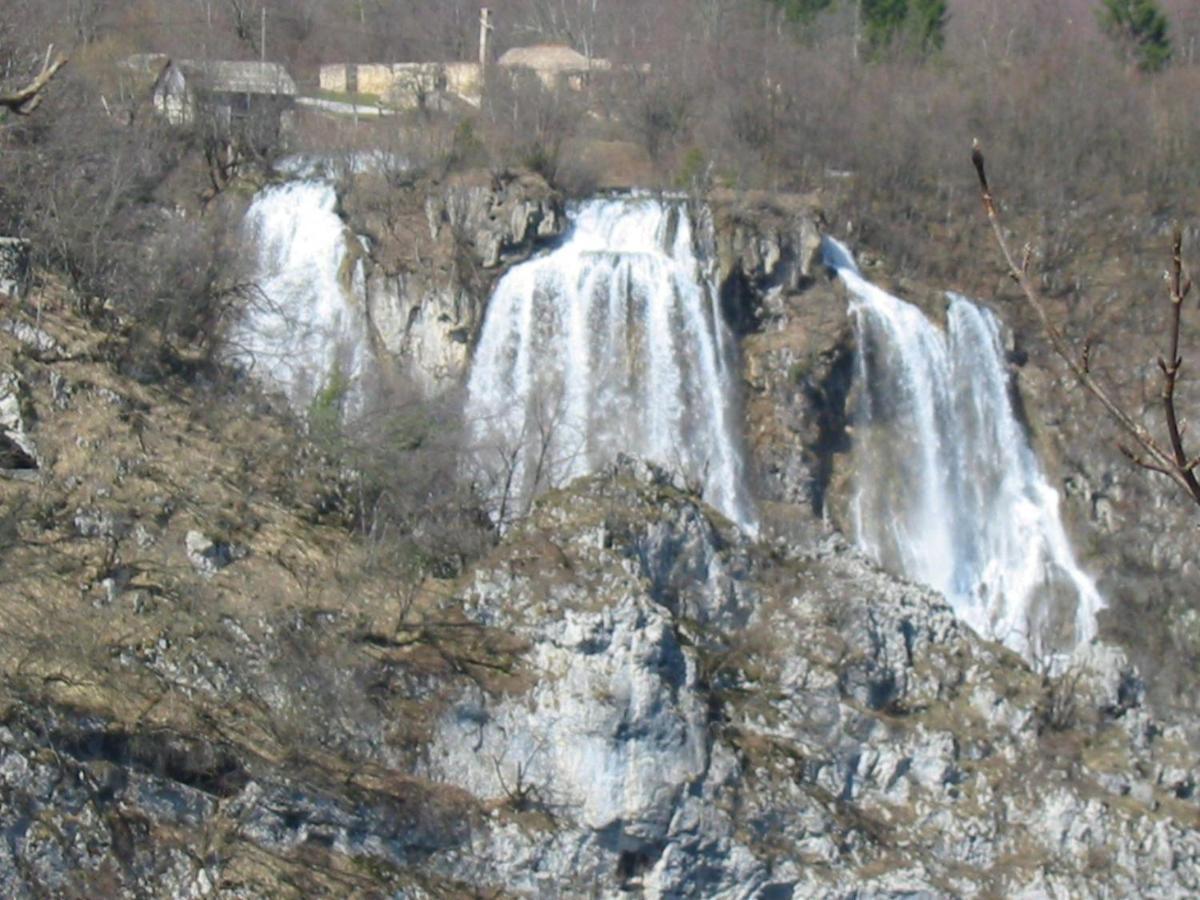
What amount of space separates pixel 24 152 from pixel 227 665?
8.49 metres

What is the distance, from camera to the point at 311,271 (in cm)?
2856

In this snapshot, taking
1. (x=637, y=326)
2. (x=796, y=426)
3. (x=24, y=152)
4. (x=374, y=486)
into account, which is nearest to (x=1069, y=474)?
(x=796, y=426)

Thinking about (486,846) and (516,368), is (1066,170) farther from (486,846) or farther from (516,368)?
(486,846)

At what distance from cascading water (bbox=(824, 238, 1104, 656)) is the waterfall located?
8.06 meters

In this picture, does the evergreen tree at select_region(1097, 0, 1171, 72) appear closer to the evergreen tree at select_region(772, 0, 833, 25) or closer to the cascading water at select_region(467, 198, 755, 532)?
the evergreen tree at select_region(772, 0, 833, 25)

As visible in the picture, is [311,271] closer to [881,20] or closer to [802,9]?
[881,20]

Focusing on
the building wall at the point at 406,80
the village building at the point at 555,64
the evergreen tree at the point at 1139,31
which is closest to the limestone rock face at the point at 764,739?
the building wall at the point at 406,80

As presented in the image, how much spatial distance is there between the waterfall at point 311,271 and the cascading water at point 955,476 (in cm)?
806

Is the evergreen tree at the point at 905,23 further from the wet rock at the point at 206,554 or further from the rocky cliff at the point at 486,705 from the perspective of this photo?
the wet rock at the point at 206,554

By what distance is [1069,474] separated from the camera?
30.8m

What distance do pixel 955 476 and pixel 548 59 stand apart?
59.2 ft

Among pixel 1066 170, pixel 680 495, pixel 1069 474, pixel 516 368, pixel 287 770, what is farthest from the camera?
pixel 1066 170

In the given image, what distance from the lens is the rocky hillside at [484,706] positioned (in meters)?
14.7

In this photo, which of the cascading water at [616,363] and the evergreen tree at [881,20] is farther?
the evergreen tree at [881,20]
